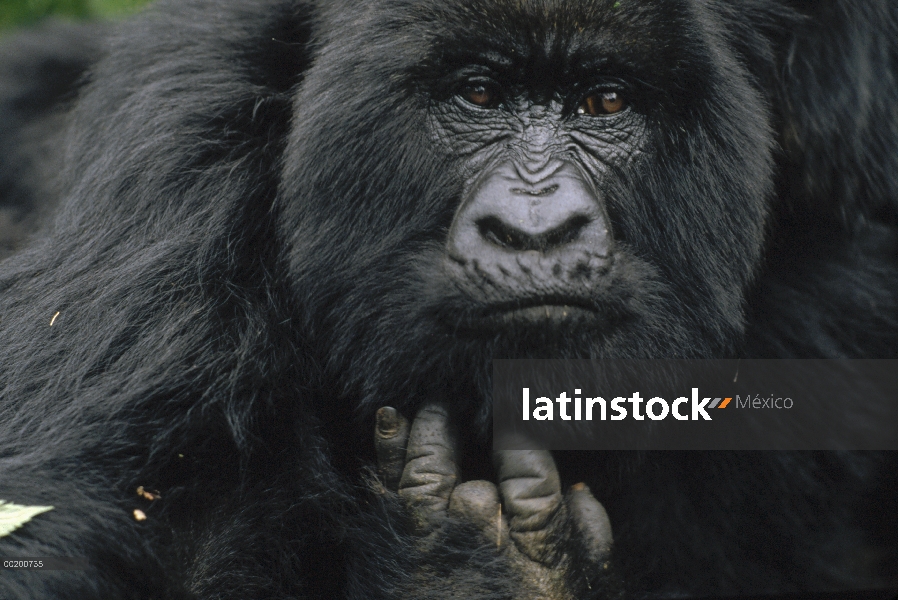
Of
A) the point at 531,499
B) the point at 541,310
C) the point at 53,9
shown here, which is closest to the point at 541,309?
the point at 541,310

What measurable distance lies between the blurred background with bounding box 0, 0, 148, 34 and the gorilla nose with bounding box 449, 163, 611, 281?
2189mm

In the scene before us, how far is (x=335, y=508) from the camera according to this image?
213cm

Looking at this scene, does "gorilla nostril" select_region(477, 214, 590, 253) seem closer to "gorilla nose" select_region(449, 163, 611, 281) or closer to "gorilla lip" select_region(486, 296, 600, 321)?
"gorilla nose" select_region(449, 163, 611, 281)

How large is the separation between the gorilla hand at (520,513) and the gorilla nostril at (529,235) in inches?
16.5

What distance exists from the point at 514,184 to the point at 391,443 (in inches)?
23.7

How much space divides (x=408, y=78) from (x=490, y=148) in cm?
23

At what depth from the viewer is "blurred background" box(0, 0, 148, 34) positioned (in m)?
3.65

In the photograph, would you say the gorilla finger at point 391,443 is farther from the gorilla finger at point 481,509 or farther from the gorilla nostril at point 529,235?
the gorilla nostril at point 529,235

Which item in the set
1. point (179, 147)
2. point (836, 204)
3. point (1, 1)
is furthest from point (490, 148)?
point (1, 1)

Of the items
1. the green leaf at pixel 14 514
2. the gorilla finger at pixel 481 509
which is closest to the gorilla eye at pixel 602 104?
the gorilla finger at pixel 481 509

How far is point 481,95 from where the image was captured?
2088 millimetres

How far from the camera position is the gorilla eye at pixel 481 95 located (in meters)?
2.08

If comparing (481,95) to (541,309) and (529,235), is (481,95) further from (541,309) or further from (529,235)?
(541,309)

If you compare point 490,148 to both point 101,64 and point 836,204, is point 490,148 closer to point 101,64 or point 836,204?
point 836,204
